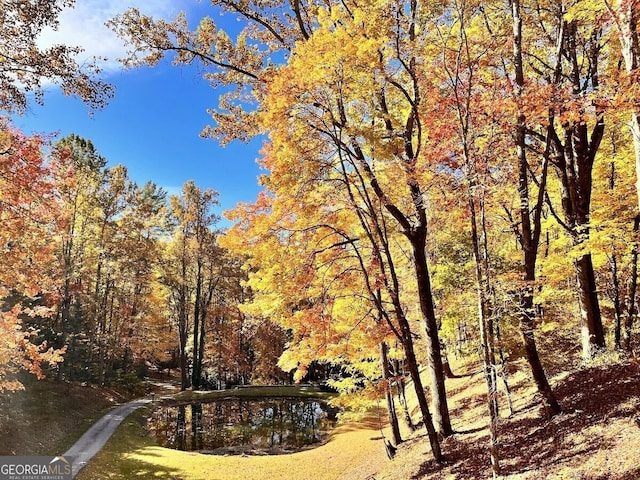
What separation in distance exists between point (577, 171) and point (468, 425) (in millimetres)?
7799

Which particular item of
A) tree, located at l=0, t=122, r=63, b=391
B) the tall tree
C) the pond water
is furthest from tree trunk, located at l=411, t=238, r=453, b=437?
the pond water

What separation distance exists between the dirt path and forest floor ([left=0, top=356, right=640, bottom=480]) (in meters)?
0.41

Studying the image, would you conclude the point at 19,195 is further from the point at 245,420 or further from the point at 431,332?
the point at 245,420

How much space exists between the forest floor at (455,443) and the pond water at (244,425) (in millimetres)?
1587

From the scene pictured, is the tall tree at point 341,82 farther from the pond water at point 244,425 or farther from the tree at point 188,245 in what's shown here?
the tree at point 188,245

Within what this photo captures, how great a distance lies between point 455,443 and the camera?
10.2m

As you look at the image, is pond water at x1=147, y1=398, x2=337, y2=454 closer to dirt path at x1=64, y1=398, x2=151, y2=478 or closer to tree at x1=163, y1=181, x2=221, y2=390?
dirt path at x1=64, y1=398, x2=151, y2=478

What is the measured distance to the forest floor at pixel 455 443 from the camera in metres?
6.73

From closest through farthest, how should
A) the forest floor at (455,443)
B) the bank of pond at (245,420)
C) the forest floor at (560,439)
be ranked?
1. the forest floor at (560,439)
2. the forest floor at (455,443)
3. the bank of pond at (245,420)

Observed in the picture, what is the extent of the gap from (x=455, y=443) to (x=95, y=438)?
598 inches

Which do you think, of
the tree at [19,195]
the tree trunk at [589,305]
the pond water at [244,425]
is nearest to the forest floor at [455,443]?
the tree trunk at [589,305]

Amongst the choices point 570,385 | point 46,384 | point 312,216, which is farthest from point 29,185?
point 46,384

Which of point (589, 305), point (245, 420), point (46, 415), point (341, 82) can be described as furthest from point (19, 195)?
point (245, 420)

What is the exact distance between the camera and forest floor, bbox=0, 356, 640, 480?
6.73 metres
